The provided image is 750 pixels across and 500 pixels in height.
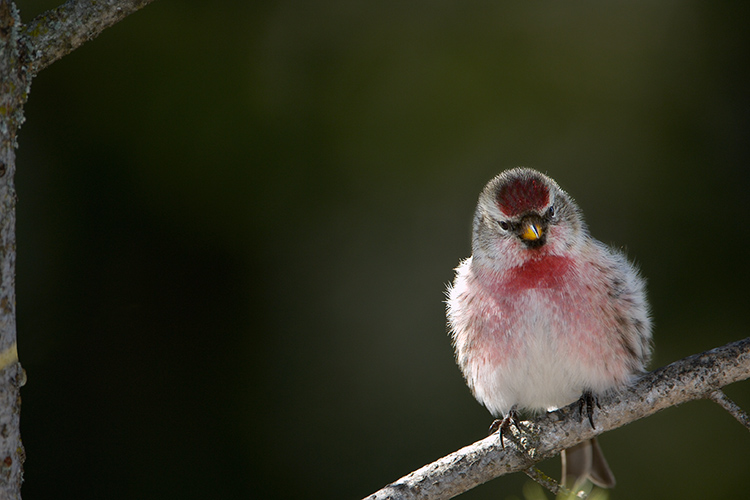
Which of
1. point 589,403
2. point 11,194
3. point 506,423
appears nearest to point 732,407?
point 589,403

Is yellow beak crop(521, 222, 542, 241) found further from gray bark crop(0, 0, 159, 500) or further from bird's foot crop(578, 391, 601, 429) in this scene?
gray bark crop(0, 0, 159, 500)

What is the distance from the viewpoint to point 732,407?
4.91ft

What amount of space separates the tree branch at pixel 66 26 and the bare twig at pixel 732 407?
Result: 54.1 inches

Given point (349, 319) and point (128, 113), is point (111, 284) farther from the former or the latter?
point (349, 319)

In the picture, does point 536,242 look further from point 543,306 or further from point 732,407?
point 732,407

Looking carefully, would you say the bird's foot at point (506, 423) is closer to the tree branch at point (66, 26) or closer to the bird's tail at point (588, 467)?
the bird's tail at point (588, 467)

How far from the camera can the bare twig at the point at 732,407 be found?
4.76ft

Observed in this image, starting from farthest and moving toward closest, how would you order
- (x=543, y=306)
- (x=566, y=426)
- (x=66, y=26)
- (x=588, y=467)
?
(x=588, y=467), (x=543, y=306), (x=566, y=426), (x=66, y=26)

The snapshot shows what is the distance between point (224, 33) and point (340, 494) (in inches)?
68.8

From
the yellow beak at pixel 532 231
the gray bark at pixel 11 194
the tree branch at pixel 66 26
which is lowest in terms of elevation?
the yellow beak at pixel 532 231

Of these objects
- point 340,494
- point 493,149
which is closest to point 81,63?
point 493,149

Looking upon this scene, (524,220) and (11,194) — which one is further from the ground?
(11,194)

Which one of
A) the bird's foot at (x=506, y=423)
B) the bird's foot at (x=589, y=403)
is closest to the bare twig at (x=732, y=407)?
the bird's foot at (x=589, y=403)

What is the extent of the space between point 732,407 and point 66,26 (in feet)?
4.77
